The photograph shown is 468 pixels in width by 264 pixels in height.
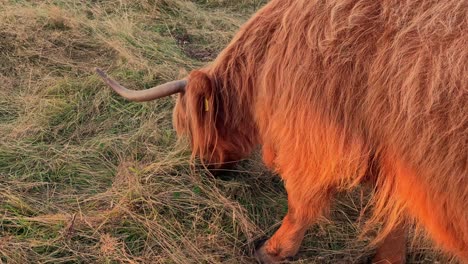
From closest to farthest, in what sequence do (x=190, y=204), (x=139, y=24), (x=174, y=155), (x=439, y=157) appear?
(x=439, y=157), (x=190, y=204), (x=174, y=155), (x=139, y=24)

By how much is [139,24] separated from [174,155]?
239 centimetres

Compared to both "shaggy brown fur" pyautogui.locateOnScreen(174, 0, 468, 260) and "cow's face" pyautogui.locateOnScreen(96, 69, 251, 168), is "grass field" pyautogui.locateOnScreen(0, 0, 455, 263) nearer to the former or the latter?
"cow's face" pyautogui.locateOnScreen(96, 69, 251, 168)

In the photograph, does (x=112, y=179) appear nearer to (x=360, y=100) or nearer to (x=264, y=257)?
(x=264, y=257)

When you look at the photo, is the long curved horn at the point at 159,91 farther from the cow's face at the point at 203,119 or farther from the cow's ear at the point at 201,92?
the cow's ear at the point at 201,92

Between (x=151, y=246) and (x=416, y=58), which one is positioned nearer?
(x=416, y=58)

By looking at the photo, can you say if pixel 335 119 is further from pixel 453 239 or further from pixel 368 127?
pixel 453 239

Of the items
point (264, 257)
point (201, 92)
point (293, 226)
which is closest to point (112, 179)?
point (201, 92)

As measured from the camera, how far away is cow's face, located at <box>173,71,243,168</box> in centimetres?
292

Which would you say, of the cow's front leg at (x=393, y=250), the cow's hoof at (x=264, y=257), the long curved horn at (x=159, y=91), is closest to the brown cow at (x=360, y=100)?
the long curved horn at (x=159, y=91)

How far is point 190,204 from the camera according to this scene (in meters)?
3.37

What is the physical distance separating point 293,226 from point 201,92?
937mm

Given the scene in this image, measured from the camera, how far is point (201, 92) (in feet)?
9.54

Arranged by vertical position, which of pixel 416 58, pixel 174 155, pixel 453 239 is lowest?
pixel 174 155

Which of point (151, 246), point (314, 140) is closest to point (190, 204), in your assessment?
point (151, 246)
